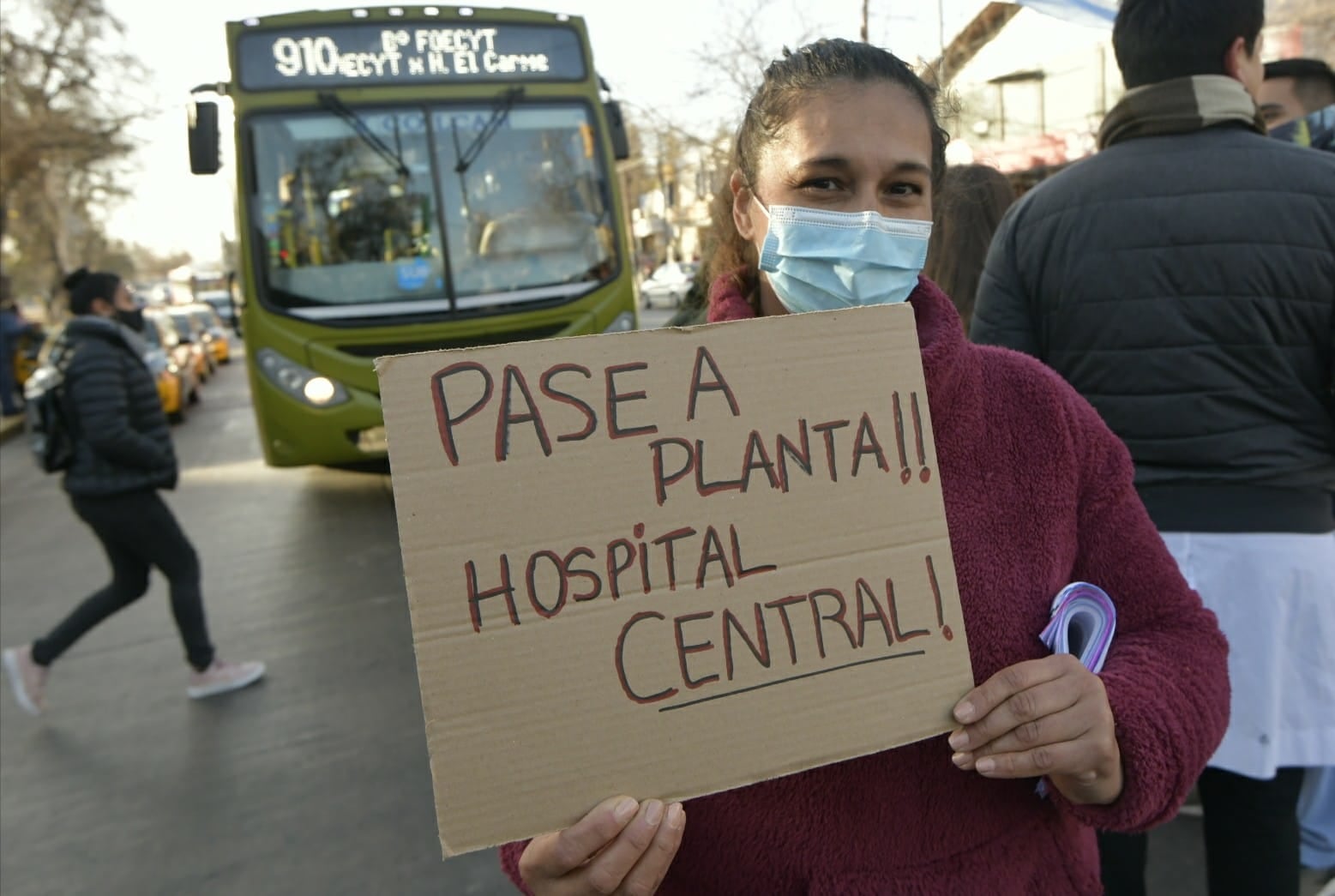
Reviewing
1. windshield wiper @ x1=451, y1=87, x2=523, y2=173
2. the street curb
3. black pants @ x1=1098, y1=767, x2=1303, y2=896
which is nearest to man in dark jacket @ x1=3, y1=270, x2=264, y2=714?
windshield wiper @ x1=451, y1=87, x2=523, y2=173

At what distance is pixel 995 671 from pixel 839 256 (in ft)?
1.97

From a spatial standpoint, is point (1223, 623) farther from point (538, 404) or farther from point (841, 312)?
point (538, 404)

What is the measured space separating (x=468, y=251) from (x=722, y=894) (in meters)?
5.86

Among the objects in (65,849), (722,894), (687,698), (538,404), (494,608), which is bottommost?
(65,849)

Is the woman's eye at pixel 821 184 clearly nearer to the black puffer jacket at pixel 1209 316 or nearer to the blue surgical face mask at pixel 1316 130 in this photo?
the black puffer jacket at pixel 1209 316

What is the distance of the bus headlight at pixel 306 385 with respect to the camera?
6.33m

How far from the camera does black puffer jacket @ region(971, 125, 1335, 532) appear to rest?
1791 mm

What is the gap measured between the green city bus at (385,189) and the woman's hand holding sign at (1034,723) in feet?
18.5

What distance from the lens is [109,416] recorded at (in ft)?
13.0

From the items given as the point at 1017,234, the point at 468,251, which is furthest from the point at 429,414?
the point at 468,251

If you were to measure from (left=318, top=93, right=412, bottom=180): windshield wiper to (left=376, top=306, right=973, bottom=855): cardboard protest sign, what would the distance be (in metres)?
5.96

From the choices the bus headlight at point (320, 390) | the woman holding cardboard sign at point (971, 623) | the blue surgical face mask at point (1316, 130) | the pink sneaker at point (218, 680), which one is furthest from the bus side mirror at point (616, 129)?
the woman holding cardboard sign at point (971, 623)

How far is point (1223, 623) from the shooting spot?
1.89 m

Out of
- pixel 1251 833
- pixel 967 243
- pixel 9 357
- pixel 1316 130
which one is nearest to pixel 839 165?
pixel 1251 833
